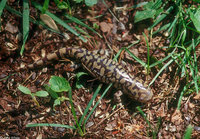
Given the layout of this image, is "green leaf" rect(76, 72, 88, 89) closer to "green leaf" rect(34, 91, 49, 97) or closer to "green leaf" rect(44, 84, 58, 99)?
"green leaf" rect(44, 84, 58, 99)

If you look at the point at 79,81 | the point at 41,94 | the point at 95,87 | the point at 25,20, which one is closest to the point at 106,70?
the point at 95,87

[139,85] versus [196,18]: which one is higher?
[196,18]

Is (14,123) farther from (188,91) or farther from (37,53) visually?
(188,91)

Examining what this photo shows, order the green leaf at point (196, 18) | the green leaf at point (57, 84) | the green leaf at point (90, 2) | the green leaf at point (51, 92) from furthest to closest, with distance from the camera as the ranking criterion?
the green leaf at point (90, 2) < the green leaf at point (196, 18) < the green leaf at point (51, 92) < the green leaf at point (57, 84)

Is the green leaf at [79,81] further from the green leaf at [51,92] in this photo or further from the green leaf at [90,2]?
the green leaf at [90,2]

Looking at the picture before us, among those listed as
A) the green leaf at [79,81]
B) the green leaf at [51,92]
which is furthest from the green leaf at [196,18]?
the green leaf at [51,92]

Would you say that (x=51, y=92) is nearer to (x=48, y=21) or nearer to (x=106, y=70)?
(x=106, y=70)

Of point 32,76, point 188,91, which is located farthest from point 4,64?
point 188,91
